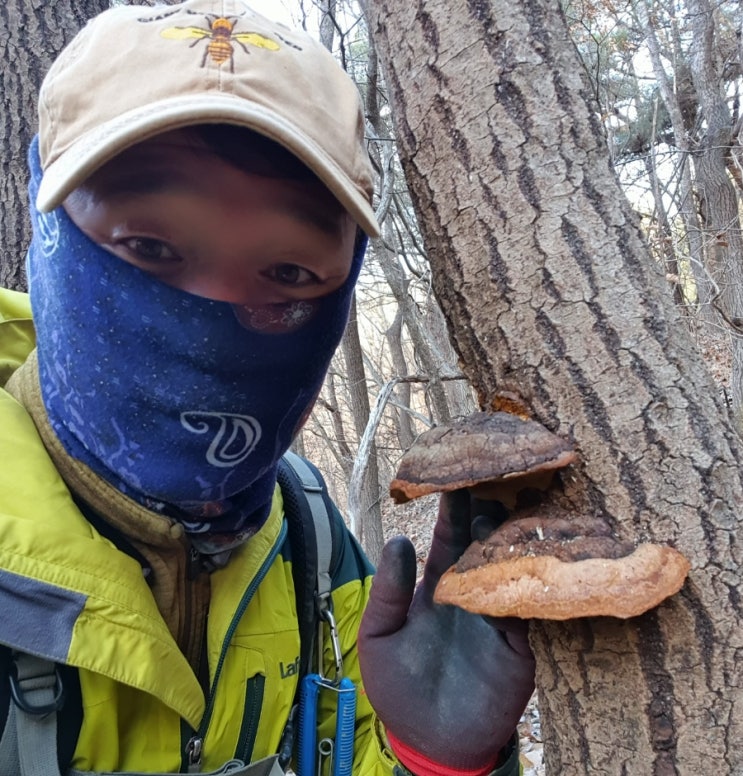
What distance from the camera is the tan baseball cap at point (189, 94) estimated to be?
1370mm

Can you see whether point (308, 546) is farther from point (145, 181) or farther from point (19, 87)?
point (19, 87)

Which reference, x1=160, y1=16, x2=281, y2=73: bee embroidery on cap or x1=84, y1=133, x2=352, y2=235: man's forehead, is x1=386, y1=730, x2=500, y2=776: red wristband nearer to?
x1=84, y1=133, x2=352, y2=235: man's forehead

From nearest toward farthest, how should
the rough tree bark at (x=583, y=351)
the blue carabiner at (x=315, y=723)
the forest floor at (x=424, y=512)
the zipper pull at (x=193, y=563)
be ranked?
the rough tree bark at (x=583, y=351) → the zipper pull at (x=193, y=563) → the blue carabiner at (x=315, y=723) → the forest floor at (x=424, y=512)

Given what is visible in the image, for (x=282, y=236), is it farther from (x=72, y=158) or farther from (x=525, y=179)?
(x=525, y=179)

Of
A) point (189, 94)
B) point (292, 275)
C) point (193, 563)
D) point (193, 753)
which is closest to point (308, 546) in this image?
point (193, 563)

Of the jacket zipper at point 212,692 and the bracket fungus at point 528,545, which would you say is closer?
the bracket fungus at point 528,545

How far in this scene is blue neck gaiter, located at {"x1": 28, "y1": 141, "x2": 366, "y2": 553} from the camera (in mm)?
1599

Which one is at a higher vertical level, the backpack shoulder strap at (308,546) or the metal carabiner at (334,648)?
the backpack shoulder strap at (308,546)

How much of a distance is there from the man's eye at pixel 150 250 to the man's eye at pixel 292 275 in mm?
246

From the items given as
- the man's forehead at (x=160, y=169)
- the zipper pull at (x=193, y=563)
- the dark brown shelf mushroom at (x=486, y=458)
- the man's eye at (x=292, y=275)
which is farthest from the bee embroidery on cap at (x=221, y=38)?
the zipper pull at (x=193, y=563)

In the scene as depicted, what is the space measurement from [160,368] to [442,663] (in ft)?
3.38

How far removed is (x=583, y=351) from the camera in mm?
1254

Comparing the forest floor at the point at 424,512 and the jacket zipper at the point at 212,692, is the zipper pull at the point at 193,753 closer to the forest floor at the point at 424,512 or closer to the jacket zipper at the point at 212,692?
the jacket zipper at the point at 212,692

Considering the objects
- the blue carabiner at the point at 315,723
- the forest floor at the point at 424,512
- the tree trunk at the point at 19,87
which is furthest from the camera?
the forest floor at the point at 424,512
